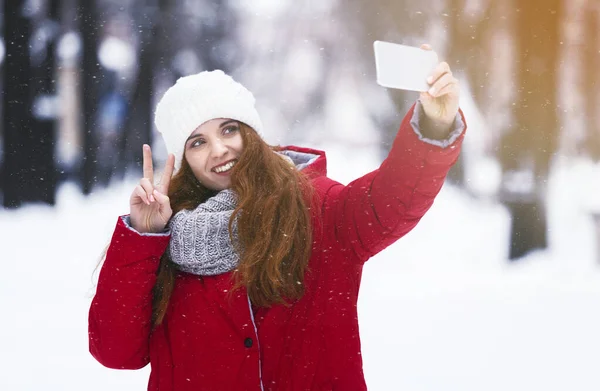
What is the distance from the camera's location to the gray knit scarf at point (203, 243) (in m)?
1.44

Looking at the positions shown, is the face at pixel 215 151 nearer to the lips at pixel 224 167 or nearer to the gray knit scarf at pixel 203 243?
the lips at pixel 224 167

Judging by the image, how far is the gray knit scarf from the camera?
1.44 meters

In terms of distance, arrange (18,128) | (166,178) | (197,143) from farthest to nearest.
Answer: (18,128), (197,143), (166,178)

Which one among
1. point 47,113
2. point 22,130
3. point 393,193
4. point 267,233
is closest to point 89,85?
point 47,113

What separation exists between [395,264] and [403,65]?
194 inches

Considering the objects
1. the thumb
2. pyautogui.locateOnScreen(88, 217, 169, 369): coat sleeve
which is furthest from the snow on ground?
the thumb

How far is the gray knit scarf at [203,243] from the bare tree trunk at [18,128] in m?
5.74

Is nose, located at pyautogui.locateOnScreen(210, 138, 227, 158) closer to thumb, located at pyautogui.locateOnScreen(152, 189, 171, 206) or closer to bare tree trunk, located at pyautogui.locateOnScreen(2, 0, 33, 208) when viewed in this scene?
thumb, located at pyautogui.locateOnScreen(152, 189, 171, 206)

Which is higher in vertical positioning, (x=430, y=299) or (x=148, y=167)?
(x=148, y=167)

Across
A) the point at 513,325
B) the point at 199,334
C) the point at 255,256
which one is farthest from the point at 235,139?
the point at 513,325

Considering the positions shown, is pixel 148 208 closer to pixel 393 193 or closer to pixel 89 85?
pixel 393 193

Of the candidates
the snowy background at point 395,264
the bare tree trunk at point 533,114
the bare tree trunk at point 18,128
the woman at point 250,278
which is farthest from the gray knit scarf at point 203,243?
the bare tree trunk at point 18,128

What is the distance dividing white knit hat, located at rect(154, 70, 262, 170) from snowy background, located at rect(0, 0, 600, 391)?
1878 millimetres

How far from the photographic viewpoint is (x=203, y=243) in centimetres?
143
